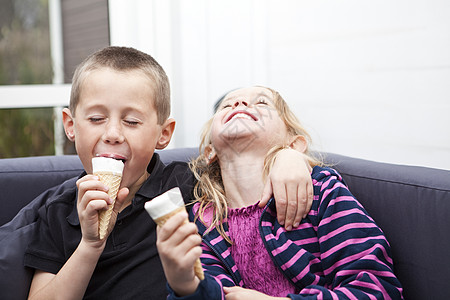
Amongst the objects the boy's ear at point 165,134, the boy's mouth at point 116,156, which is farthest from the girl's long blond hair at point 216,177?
the boy's mouth at point 116,156

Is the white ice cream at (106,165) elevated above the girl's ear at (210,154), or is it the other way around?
the white ice cream at (106,165)

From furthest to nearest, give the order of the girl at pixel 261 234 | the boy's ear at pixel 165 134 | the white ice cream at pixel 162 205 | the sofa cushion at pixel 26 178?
1. the sofa cushion at pixel 26 178
2. the boy's ear at pixel 165 134
3. the girl at pixel 261 234
4. the white ice cream at pixel 162 205

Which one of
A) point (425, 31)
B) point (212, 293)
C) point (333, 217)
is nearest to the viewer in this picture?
point (212, 293)

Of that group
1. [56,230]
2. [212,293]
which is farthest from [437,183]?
[56,230]

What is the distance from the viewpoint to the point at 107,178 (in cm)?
120

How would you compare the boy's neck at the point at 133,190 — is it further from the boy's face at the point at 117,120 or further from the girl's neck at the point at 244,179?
the girl's neck at the point at 244,179

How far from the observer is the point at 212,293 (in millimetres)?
1107

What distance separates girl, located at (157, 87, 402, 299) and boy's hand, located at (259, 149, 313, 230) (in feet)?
0.08

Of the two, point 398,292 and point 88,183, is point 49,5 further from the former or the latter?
point 398,292

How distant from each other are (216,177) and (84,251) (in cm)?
53

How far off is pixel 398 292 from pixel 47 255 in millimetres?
894

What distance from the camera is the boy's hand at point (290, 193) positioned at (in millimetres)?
1316

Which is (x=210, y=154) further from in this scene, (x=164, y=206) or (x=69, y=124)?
(x=164, y=206)

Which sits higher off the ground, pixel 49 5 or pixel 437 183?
pixel 49 5
